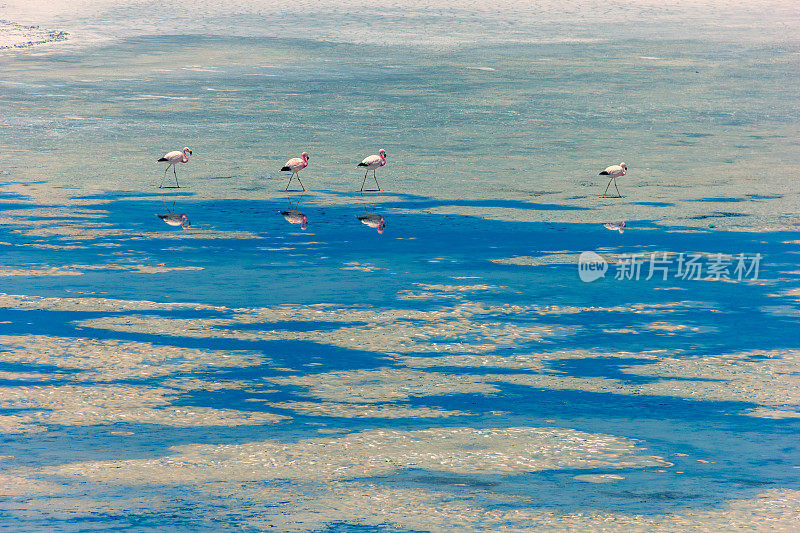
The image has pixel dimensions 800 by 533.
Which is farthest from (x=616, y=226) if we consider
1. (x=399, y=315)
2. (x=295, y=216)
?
(x=399, y=315)

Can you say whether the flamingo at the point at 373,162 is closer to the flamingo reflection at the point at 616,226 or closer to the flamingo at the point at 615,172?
the flamingo at the point at 615,172

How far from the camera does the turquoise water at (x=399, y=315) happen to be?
4.64 metres

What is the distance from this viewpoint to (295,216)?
31.6ft

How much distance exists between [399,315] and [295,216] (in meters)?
2.87

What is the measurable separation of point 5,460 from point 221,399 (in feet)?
3.55

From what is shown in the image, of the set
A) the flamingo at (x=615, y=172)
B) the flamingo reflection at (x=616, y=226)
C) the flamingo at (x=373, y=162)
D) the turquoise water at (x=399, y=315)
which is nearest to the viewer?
the turquoise water at (x=399, y=315)

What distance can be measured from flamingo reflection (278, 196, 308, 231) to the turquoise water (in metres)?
0.09

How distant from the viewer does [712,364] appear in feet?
20.2

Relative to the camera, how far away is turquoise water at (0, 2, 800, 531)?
4.64 m

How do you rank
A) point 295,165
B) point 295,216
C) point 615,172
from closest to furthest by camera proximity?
1. point 295,216
2. point 615,172
3. point 295,165

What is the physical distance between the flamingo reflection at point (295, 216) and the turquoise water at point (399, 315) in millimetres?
87

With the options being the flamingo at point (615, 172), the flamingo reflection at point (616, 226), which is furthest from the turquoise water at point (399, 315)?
the flamingo at point (615, 172)

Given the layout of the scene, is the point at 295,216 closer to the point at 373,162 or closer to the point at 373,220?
the point at 373,220

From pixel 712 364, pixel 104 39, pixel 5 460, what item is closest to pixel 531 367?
pixel 712 364
